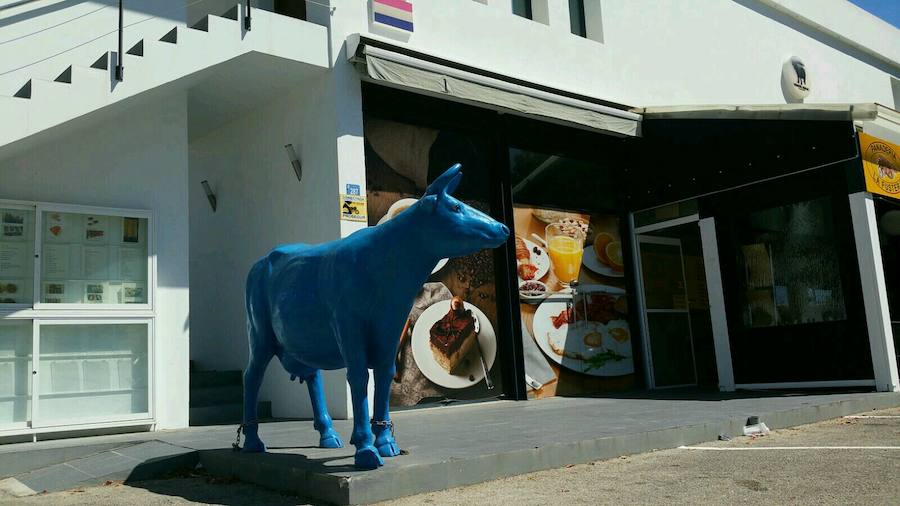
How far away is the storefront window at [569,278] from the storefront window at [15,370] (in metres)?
5.93

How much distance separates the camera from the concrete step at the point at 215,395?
877cm

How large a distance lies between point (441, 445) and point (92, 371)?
4.41m

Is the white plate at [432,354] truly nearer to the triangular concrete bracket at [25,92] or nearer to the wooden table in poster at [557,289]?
the wooden table in poster at [557,289]

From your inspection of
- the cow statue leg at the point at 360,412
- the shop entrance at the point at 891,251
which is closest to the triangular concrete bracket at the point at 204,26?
the cow statue leg at the point at 360,412

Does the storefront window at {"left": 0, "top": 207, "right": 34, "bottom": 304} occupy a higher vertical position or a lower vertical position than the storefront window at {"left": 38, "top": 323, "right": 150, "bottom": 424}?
higher

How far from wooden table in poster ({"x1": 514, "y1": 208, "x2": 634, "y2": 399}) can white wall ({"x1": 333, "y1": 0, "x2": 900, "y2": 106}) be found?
6.57ft

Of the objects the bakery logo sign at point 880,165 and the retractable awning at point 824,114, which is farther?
the bakery logo sign at point 880,165

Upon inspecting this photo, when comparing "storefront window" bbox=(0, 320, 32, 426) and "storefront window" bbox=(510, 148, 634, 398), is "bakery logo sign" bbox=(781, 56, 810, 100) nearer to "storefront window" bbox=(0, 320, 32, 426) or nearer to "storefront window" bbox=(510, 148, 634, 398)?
"storefront window" bbox=(510, 148, 634, 398)

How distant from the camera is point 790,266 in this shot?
973 centimetres

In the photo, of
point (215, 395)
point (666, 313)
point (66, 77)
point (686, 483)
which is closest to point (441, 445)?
point (686, 483)

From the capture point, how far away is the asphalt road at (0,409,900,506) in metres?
3.72

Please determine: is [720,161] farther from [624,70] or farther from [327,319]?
[327,319]

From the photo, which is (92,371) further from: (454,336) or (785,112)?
(785,112)

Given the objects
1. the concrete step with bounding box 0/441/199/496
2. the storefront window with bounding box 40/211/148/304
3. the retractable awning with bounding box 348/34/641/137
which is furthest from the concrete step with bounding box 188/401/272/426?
the retractable awning with bounding box 348/34/641/137
